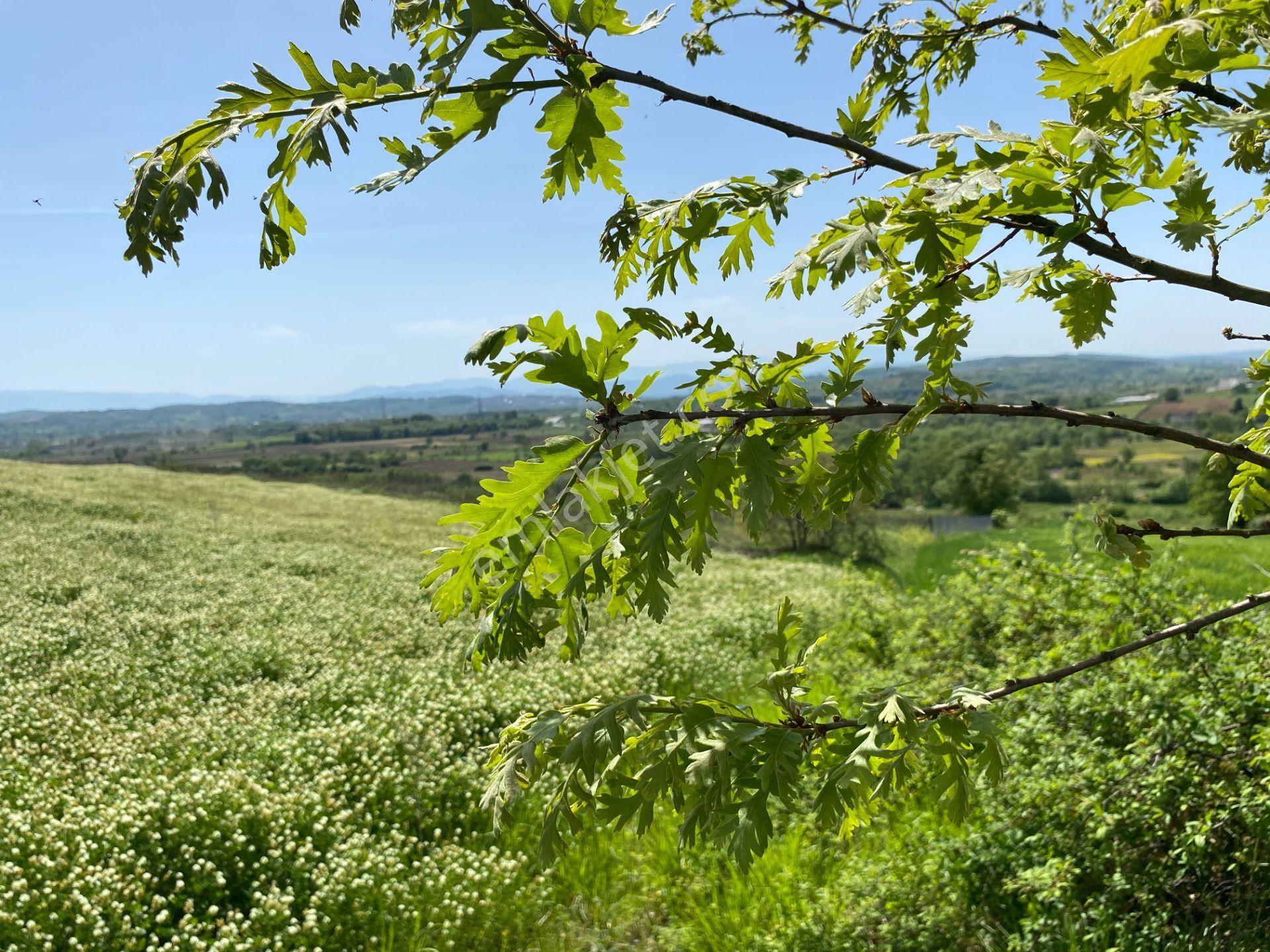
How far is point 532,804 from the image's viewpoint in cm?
654

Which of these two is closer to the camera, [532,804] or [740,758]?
[740,758]

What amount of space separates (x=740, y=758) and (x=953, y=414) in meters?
1.01

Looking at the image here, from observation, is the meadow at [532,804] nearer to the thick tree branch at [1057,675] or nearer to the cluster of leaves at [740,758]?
the thick tree branch at [1057,675]

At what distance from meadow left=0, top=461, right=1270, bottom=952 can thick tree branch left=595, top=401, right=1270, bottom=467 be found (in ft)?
4.51

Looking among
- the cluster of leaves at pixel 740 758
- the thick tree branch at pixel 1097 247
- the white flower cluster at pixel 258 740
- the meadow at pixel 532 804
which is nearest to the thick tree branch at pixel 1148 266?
the thick tree branch at pixel 1097 247

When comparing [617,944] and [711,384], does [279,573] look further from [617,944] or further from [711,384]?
[711,384]

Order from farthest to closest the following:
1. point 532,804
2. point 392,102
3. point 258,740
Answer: point 258,740 → point 532,804 → point 392,102

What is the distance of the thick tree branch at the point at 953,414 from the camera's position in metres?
1.79

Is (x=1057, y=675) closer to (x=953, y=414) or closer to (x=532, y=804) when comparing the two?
(x=953, y=414)

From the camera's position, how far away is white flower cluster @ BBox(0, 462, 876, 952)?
4.90 metres

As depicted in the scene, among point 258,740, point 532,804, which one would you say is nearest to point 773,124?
point 532,804

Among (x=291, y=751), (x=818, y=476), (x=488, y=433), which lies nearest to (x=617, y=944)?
(x=291, y=751)

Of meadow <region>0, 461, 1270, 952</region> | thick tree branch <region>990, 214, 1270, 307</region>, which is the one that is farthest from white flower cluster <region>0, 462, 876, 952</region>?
thick tree branch <region>990, 214, 1270, 307</region>

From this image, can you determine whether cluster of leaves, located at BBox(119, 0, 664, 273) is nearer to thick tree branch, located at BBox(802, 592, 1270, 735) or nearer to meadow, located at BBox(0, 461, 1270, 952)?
thick tree branch, located at BBox(802, 592, 1270, 735)
